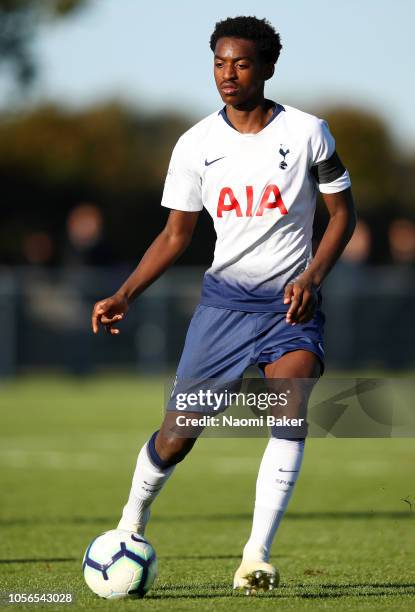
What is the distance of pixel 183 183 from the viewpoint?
21.4 feet

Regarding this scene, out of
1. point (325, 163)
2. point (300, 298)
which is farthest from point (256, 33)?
point (300, 298)

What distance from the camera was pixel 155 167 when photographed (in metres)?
55.5

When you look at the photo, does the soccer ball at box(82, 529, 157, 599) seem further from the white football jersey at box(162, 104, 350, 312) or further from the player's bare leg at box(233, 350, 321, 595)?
the white football jersey at box(162, 104, 350, 312)

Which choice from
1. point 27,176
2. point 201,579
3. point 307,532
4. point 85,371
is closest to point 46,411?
point 85,371

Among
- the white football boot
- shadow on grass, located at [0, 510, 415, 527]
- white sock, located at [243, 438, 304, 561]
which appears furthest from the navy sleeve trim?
shadow on grass, located at [0, 510, 415, 527]

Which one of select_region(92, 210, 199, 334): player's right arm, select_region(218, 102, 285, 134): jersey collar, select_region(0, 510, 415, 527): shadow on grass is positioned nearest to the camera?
select_region(218, 102, 285, 134): jersey collar

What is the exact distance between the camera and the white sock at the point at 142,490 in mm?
6586

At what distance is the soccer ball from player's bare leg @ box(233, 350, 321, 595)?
403 millimetres

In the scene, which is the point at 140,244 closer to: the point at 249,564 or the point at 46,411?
the point at 46,411

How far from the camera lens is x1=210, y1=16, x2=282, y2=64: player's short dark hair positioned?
630 centimetres

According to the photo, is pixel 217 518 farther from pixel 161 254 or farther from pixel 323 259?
pixel 323 259

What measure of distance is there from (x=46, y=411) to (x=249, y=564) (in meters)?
12.9

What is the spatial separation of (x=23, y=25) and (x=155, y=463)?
85.3ft

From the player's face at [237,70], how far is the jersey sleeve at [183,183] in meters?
0.34
